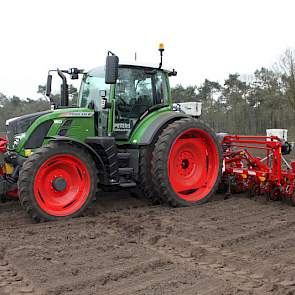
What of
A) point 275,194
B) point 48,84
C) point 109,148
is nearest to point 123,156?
point 109,148

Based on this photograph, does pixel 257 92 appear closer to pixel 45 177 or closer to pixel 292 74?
pixel 292 74

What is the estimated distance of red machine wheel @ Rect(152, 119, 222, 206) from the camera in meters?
5.96

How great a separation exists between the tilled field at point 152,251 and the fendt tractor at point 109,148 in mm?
388

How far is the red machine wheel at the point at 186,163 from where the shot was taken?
5.96 meters

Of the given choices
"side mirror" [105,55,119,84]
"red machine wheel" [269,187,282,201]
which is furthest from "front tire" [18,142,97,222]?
"red machine wheel" [269,187,282,201]

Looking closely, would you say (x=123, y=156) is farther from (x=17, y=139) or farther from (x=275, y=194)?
(x=275, y=194)

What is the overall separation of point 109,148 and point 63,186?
0.88 meters

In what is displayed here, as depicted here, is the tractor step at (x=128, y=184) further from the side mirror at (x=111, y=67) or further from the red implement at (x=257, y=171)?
the red implement at (x=257, y=171)

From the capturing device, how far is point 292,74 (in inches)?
898

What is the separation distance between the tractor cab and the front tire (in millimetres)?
869

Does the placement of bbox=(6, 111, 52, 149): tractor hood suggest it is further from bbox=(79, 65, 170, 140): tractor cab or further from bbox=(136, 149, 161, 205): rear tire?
bbox=(136, 149, 161, 205): rear tire

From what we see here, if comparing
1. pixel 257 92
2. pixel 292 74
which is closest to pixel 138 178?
pixel 292 74

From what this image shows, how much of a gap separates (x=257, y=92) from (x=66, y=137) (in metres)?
25.4

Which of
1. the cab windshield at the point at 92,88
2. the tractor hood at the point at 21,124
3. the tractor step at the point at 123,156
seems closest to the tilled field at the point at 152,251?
the tractor step at the point at 123,156
